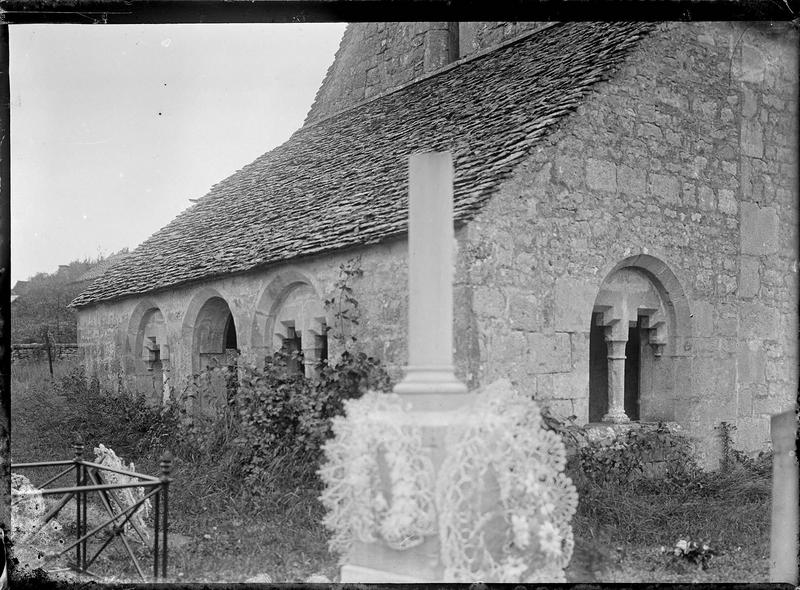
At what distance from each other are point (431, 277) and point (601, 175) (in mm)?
3679

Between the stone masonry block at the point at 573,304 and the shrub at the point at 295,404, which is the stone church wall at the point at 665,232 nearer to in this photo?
the stone masonry block at the point at 573,304

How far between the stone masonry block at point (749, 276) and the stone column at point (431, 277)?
4135 mm

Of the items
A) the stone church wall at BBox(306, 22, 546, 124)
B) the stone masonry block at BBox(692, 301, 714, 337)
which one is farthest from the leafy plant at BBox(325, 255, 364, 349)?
the stone masonry block at BBox(692, 301, 714, 337)

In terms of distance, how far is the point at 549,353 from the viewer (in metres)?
7.29

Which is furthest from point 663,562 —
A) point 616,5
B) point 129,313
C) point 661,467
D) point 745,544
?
point 129,313

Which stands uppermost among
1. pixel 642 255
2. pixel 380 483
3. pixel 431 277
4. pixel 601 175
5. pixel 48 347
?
pixel 601 175

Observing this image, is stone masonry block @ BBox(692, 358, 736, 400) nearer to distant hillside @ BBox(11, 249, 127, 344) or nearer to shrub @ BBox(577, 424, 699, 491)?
shrub @ BBox(577, 424, 699, 491)

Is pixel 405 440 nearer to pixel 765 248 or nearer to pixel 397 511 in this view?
pixel 397 511

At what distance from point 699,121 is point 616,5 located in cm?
457

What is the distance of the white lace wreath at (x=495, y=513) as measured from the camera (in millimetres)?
4070

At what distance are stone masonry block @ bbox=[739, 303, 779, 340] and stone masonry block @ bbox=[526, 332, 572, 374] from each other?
1.93m

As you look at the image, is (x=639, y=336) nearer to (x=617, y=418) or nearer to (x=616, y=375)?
(x=616, y=375)

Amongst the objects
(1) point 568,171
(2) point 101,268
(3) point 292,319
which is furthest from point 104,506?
(1) point 568,171

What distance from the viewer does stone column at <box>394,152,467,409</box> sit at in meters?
4.75
